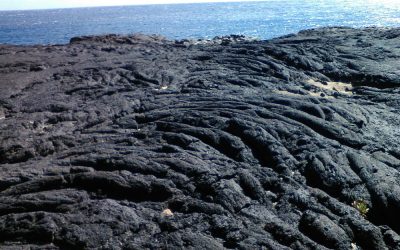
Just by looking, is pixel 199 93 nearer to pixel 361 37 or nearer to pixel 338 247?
pixel 338 247

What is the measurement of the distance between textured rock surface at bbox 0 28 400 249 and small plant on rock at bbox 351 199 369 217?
0.14 meters

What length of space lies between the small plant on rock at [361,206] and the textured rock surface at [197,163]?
5.5 inches

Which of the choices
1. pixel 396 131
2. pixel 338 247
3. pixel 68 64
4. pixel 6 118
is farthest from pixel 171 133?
pixel 68 64

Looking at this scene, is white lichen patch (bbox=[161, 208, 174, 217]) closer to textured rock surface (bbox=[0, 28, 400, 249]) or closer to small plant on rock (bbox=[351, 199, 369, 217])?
textured rock surface (bbox=[0, 28, 400, 249])

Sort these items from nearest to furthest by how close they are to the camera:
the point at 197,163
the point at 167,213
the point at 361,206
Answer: the point at 167,213 < the point at 361,206 < the point at 197,163

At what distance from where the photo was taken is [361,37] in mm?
29891

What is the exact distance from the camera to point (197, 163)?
9.08 meters

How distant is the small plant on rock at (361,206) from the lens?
331 inches

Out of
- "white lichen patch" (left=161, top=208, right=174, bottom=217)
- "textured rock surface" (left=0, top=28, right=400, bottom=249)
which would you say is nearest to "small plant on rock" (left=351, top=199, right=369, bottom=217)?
"textured rock surface" (left=0, top=28, right=400, bottom=249)

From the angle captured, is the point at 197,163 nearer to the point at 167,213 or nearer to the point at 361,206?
the point at 167,213

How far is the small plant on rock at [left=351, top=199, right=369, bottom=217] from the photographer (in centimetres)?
841

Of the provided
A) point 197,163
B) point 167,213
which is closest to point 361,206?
point 197,163

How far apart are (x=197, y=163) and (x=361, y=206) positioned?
4.05m

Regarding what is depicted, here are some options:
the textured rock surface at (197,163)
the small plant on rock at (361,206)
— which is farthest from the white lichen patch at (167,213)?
the small plant on rock at (361,206)
